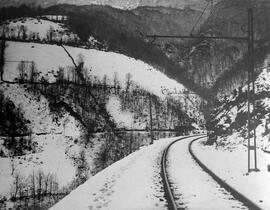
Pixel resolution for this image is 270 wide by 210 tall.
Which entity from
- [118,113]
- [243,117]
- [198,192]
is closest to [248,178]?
[198,192]

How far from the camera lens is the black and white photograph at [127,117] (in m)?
14.1

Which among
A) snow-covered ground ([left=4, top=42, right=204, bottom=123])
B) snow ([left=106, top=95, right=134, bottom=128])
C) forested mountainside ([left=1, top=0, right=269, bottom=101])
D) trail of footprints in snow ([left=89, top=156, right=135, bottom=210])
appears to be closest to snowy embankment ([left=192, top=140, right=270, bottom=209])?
trail of footprints in snow ([left=89, top=156, right=135, bottom=210])

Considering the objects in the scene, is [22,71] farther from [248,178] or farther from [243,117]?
[248,178]

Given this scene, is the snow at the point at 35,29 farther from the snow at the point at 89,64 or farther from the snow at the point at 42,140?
the snow at the point at 42,140

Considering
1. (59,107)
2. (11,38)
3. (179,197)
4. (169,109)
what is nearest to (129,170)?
(179,197)

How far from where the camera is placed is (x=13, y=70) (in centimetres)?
10238

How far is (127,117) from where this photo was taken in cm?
9625

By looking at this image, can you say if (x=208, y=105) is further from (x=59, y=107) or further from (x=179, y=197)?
(x=179, y=197)

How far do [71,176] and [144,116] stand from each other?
144ft

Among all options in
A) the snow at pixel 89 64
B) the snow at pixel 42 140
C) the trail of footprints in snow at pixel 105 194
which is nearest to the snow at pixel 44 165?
the snow at pixel 42 140

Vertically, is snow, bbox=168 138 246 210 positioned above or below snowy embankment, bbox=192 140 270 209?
below

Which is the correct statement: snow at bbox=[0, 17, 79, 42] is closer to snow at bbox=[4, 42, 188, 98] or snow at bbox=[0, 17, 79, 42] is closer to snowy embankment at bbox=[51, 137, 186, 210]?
snow at bbox=[4, 42, 188, 98]

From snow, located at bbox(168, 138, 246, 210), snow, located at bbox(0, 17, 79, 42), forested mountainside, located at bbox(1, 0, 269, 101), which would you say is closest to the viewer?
snow, located at bbox(168, 138, 246, 210)

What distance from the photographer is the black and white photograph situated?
14.1 metres
